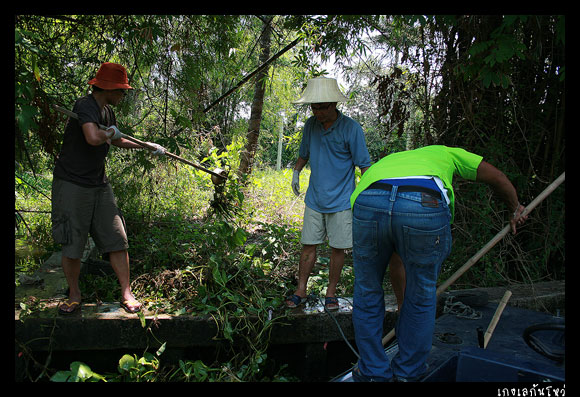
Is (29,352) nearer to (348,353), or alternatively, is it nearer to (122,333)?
(122,333)

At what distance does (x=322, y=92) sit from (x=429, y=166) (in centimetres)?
143

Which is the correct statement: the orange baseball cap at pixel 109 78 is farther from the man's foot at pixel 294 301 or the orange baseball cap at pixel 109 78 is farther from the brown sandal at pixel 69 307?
the man's foot at pixel 294 301

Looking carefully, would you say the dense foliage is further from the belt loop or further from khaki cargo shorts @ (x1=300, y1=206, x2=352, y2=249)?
the belt loop

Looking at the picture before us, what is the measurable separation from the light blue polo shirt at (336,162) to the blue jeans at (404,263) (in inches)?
39.1

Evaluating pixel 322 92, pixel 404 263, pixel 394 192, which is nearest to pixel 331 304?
pixel 404 263

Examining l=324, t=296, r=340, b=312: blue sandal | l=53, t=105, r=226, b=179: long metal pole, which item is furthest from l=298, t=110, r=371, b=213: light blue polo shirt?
l=53, t=105, r=226, b=179: long metal pole

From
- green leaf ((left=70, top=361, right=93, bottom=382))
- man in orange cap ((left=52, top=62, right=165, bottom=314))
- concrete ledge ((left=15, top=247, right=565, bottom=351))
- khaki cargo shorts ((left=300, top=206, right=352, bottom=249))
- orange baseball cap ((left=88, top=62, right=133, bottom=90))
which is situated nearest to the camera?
green leaf ((left=70, top=361, right=93, bottom=382))

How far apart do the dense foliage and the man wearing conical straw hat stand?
525mm

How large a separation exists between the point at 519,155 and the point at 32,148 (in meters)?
5.42

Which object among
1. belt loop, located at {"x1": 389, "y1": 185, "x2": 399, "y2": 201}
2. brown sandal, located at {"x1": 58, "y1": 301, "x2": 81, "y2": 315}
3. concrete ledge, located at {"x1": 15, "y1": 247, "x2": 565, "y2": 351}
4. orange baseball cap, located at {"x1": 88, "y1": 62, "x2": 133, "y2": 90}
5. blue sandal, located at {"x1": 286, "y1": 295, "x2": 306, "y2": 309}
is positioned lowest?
concrete ledge, located at {"x1": 15, "y1": 247, "x2": 565, "y2": 351}

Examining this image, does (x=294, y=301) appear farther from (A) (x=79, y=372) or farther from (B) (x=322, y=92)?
(B) (x=322, y=92)

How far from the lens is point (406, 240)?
7.90 ft

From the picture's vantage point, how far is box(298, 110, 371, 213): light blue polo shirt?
3.59 m

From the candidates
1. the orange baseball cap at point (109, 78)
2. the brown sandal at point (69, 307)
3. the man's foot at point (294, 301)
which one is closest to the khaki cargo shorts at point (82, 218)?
the brown sandal at point (69, 307)
